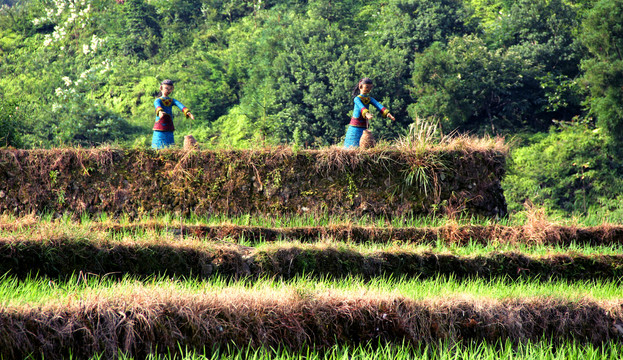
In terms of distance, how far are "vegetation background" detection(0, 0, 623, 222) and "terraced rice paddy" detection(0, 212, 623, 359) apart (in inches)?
402

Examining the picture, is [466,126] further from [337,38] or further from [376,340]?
[376,340]

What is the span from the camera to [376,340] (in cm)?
454

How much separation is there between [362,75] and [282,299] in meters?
20.1

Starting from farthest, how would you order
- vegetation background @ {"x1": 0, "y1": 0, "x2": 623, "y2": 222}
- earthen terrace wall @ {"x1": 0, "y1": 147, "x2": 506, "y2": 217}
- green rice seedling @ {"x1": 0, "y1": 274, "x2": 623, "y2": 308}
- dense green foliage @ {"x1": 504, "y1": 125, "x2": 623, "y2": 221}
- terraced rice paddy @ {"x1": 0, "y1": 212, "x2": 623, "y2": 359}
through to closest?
vegetation background @ {"x1": 0, "y1": 0, "x2": 623, "y2": 222}, dense green foliage @ {"x1": 504, "y1": 125, "x2": 623, "y2": 221}, earthen terrace wall @ {"x1": 0, "y1": 147, "x2": 506, "y2": 217}, green rice seedling @ {"x1": 0, "y1": 274, "x2": 623, "y2": 308}, terraced rice paddy @ {"x1": 0, "y1": 212, "x2": 623, "y2": 359}

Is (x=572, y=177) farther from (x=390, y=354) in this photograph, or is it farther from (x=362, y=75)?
(x=390, y=354)

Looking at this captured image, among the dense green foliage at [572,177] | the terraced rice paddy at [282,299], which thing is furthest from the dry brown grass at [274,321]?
the dense green foliage at [572,177]

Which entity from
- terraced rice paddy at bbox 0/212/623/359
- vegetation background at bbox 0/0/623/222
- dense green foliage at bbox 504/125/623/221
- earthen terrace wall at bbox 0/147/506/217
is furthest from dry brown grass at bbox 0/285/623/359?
dense green foliage at bbox 504/125/623/221

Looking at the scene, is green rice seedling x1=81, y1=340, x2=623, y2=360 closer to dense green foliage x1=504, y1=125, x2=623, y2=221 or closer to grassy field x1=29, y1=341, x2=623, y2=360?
grassy field x1=29, y1=341, x2=623, y2=360

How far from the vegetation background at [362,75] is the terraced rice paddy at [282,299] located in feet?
33.5

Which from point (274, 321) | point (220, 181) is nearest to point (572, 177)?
point (220, 181)

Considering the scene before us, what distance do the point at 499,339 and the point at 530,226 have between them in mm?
4245

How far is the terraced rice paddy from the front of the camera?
4.02 metres

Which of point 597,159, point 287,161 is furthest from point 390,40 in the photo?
point 287,161

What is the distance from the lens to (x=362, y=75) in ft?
78.4
